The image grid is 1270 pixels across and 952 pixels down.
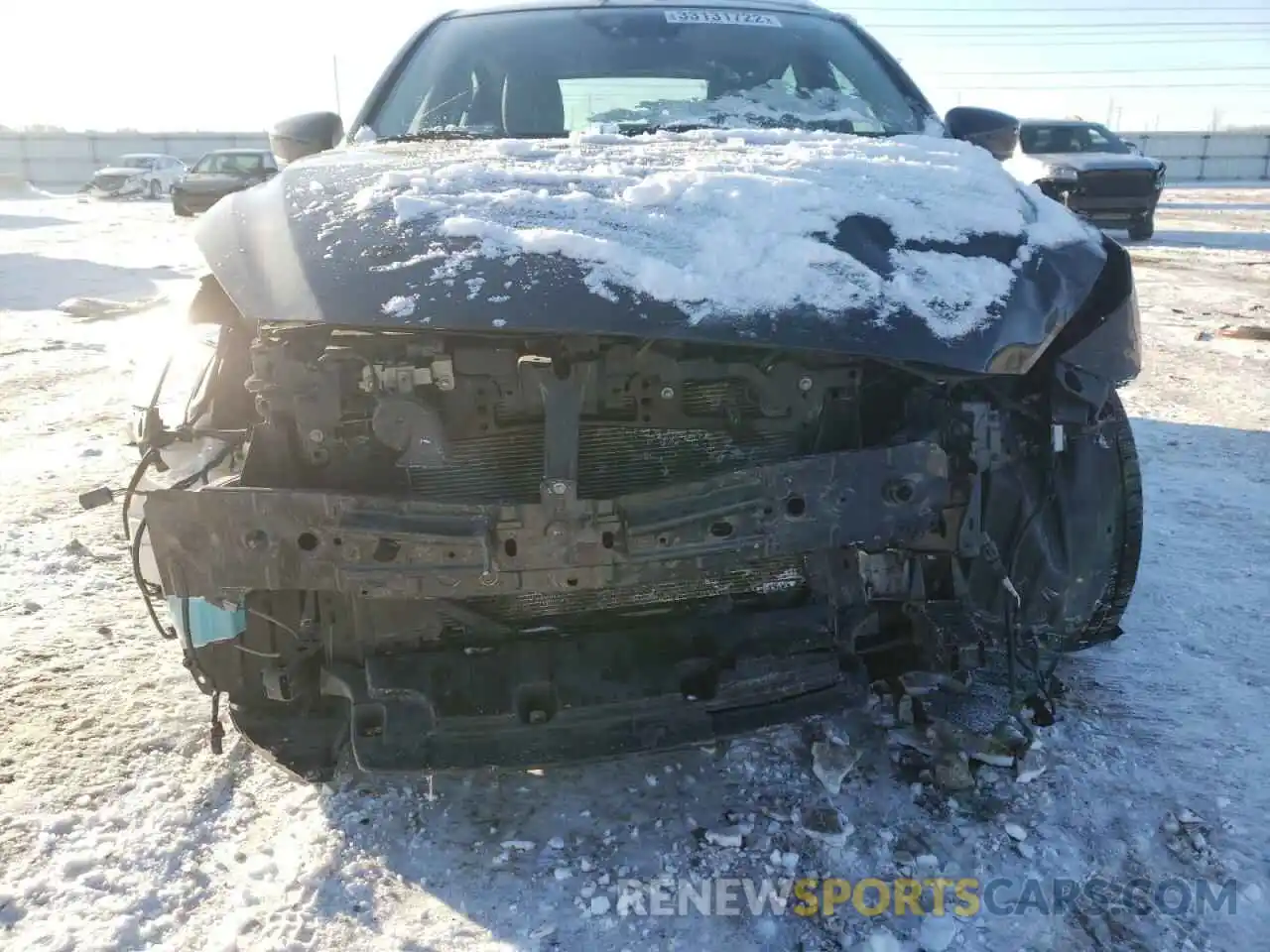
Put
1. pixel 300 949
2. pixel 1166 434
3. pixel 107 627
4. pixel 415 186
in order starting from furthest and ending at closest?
pixel 1166 434 < pixel 107 627 < pixel 415 186 < pixel 300 949

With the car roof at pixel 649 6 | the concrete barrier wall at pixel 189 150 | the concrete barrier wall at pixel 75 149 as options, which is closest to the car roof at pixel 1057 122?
the car roof at pixel 649 6

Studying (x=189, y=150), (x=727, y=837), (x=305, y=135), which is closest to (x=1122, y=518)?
(x=727, y=837)

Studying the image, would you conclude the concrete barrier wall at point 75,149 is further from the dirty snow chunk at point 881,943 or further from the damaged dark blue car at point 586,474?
the dirty snow chunk at point 881,943

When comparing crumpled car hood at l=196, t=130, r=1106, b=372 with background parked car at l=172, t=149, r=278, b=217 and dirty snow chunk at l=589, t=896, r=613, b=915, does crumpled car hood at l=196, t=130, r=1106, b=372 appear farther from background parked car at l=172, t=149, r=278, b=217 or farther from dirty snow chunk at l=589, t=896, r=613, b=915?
background parked car at l=172, t=149, r=278, b=217

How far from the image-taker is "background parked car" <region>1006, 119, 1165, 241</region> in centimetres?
1320

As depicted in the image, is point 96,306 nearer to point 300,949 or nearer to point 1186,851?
point 300,949

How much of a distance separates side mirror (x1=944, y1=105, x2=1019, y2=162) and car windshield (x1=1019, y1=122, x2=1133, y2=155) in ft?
42.5

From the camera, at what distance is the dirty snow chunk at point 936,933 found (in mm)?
1758

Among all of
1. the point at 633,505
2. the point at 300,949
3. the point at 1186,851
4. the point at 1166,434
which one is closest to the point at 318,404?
the point at 633,505

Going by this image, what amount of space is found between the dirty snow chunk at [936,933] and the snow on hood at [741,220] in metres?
1.15

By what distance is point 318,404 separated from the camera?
1.80m

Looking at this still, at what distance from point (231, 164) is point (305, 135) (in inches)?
700

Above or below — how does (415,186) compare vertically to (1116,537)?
above

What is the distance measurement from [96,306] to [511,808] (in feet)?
28.5
